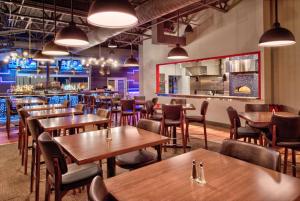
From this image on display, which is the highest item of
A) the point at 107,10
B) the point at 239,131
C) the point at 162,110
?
the point at 107,10

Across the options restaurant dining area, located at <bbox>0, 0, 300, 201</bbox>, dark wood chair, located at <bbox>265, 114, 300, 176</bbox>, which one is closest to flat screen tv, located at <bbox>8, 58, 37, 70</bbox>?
restaurant dining area, located at <bbox>0, 0, 300, 201</bbox>

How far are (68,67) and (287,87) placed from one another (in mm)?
10856

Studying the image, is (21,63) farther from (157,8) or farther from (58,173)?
(58,173)

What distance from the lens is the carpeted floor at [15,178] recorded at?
276 centimetres

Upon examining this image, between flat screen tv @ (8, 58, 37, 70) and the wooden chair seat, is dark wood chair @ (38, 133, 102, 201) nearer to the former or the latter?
the wooden chair seat

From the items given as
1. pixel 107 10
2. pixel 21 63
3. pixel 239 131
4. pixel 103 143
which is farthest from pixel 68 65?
pixel 107 10

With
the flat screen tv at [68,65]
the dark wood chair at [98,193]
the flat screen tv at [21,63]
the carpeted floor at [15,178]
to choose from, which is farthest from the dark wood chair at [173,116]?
the flat screen tv at [68,65]

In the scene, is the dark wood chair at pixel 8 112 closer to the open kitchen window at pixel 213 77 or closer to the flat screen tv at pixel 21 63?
the open kitchen window at pixel 213 77

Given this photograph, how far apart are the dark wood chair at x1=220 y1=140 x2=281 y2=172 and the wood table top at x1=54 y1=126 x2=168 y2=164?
0.67 meters

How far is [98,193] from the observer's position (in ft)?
3.50

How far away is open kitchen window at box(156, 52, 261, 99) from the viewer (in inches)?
287

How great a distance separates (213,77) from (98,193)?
27.6ft

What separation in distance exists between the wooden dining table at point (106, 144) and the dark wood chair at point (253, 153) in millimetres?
Answer: 665

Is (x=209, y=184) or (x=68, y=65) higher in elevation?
(x=68, y=65)
